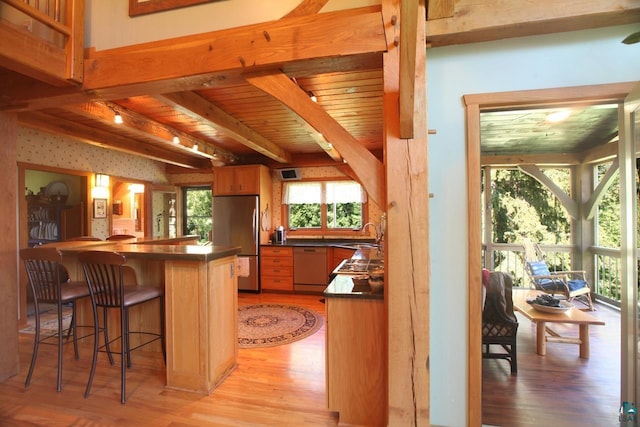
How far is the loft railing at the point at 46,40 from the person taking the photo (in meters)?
1.74

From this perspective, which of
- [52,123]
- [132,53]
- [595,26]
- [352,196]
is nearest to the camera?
[595,26]

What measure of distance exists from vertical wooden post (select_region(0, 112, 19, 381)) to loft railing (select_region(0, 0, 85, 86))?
0.80m

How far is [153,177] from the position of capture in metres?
5.91

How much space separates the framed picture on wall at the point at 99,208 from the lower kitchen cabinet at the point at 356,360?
4.76 metres

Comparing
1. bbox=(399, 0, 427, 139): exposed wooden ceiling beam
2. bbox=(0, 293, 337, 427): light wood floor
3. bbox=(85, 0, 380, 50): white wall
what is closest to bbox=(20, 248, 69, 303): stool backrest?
bbox=(0, 293, 337, 427): light wood floor

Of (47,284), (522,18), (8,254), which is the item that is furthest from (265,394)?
(522,18)

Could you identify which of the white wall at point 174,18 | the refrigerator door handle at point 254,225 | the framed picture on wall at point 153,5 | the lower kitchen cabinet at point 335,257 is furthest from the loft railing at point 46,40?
the lower kitchen cabinet at point 335,257

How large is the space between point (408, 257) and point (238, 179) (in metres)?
4.36

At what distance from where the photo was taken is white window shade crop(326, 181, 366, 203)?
548 cm

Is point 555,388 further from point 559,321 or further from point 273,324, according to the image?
point 273,324

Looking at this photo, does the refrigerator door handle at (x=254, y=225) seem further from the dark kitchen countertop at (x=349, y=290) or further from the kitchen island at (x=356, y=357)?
the kitchen island at (x=356, y=357)

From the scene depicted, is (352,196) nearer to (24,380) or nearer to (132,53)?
(132,53)

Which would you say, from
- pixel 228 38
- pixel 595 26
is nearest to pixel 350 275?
pixel 228 38

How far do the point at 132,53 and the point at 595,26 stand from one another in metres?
2.78
